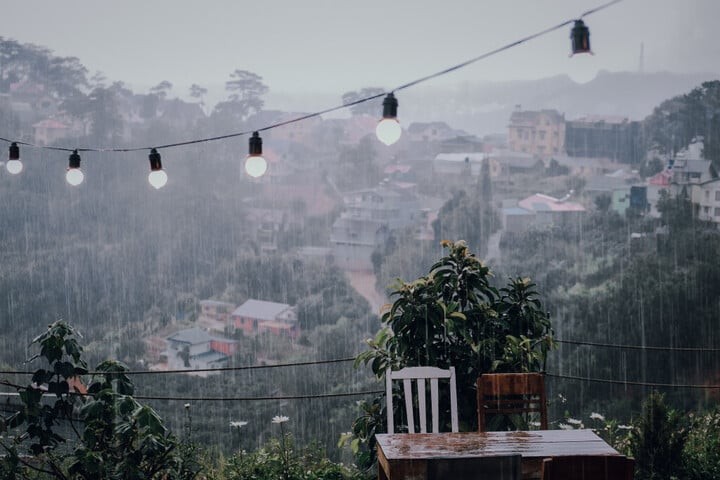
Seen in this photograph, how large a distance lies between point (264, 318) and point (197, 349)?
8.17 feet

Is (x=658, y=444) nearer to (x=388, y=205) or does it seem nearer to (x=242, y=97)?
(x=388, y=205)

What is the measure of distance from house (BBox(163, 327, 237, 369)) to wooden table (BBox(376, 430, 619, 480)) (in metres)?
22.9

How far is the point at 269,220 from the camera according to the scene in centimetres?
3039

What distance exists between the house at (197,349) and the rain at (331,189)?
0.31 ft

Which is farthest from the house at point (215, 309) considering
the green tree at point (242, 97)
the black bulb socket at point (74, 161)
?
the black bulb socket at point (74, 161)

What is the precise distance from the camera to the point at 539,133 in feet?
94.1

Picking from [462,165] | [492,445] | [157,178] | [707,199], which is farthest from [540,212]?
[492,445]

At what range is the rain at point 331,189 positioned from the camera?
21750 mm

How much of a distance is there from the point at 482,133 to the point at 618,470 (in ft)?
95.6

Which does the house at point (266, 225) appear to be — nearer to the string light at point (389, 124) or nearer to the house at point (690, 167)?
the house at point (690, 167)

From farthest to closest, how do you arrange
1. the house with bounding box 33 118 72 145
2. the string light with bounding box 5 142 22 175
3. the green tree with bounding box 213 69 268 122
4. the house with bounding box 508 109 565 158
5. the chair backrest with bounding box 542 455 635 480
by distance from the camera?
the green tree with bounding box 213 69 268 122 → the house with bounding box 33 118 72 145 → the house with bounding box 508 109 565 158 → the string light with bounding box 5 142 22 175 → the chair backrest with bounding box 542 455 635 480

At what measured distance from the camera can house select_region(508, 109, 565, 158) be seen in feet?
93.1

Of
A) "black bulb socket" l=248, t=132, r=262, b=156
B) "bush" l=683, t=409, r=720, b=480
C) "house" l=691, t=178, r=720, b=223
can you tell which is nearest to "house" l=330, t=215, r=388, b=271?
"house" l=691, t=178, r=720, b=223

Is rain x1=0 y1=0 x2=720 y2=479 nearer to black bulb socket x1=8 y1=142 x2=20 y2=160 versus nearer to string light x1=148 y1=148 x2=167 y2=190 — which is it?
black bulb socket x1=8 y1=142 x2=20 y2=160
